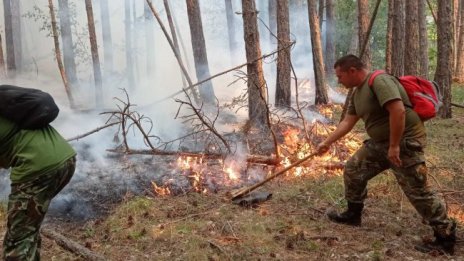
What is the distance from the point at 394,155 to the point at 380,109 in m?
0.50

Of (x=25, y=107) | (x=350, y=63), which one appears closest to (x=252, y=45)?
(x=350, y=63)

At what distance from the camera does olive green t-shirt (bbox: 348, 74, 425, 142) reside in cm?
418

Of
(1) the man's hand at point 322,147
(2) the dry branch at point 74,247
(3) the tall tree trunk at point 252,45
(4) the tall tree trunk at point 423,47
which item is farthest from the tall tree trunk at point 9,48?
(1) the man's hand at point 322,147

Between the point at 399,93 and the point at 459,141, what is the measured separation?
5.92 metres

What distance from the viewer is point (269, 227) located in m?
5.12

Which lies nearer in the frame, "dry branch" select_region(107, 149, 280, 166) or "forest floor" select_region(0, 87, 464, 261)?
"forest floor" select_region(0, 87, 464, 261)

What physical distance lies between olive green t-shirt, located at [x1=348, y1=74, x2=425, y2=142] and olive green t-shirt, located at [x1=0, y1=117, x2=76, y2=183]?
10.1 feet

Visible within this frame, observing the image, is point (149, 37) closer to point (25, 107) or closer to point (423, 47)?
point (423, 47)

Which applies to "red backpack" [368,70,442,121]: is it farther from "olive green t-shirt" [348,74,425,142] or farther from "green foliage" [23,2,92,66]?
"green foliage" [23,2,92,66]

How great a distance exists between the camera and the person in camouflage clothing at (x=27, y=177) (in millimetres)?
3100

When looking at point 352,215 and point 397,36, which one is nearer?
point 352,215

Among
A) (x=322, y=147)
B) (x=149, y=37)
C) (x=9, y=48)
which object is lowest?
(x=322, y=147)

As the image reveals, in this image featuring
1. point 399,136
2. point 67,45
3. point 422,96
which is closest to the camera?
point 399,136

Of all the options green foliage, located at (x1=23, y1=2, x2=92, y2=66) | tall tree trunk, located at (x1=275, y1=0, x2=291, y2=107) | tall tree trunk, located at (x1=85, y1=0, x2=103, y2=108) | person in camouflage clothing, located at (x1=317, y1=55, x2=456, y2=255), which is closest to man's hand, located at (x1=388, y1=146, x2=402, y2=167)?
person in camouflage clothing, located at (x1=317, y1=55, x2=456, y2=255)
